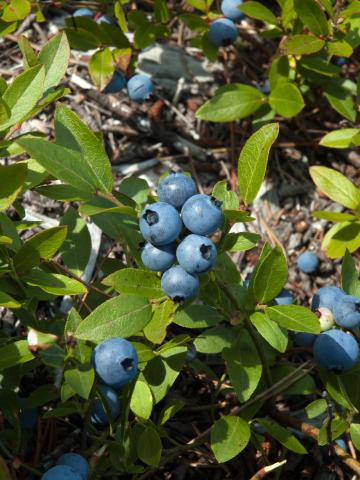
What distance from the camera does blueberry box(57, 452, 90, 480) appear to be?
2123 millimetres

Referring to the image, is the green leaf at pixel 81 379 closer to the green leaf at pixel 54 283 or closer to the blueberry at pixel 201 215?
the green leaf at pixel 54 283

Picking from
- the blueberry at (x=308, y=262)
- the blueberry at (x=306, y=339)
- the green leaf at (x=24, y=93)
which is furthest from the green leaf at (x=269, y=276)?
the blueberry at (x=308, y=262)

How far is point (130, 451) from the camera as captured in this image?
226 cm

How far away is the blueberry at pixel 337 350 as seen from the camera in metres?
2.34

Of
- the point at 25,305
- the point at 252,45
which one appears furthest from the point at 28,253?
the point at 252,45

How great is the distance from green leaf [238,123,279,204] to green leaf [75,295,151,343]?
1.79 ft

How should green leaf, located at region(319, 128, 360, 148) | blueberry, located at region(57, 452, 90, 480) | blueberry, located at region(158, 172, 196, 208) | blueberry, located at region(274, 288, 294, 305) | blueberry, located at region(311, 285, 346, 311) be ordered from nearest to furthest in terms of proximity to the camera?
blueberry, located at region(158, 172, 196, 208)
blueberry, located at region(57, 452, 90, 480)
blueberry, located at region(311, 285, 346, 311)
blueberry, located at region(274, 288, 294, 305)
green leaf, located at region(319, 128, 360, 148)

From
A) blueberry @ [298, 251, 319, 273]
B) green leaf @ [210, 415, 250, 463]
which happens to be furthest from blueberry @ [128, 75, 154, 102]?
green leaf @ [210, 415, 250, 463]

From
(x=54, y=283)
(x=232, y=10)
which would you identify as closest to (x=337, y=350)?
(x=54, y=283)

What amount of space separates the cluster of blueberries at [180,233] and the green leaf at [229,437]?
674 millimetres

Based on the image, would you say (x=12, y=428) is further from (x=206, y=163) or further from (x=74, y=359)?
(x=206, y=163)

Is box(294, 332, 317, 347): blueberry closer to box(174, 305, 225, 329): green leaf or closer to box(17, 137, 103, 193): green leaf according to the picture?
box(174, 305, 225, 329): green leaf

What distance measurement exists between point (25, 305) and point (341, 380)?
133cm

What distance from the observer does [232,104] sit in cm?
346
